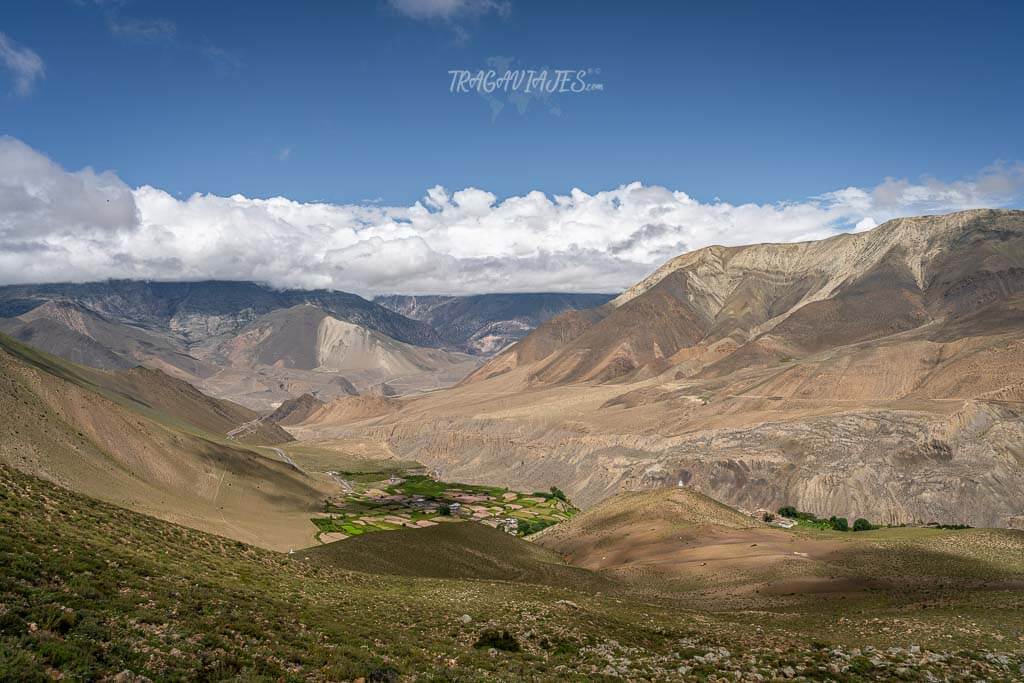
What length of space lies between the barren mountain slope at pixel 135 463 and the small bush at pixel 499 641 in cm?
4778

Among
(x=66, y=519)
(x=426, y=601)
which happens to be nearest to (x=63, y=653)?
(x=66, y=519)

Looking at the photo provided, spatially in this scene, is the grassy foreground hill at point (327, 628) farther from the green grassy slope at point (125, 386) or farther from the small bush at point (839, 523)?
the green grassy slope at point (125, 386)

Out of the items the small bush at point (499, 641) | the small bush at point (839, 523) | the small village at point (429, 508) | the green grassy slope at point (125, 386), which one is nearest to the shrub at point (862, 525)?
the small bush at point (839, 523)

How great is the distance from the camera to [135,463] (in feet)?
267

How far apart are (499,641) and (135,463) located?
72.5 m

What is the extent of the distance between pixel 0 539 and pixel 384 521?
298 feet

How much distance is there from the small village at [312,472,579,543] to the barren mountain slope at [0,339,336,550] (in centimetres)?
587

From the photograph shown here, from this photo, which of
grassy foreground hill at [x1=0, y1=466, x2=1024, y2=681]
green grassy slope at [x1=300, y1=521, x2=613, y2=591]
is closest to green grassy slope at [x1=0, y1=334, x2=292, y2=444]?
green grassy slope at [x1=300, y1=521, x2=613, y2=591]

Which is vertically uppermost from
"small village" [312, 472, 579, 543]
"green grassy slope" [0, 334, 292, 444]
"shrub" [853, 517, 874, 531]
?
"green grassy slope" [0, 334, 292, 444]

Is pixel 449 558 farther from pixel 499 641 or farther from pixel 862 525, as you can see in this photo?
pixel 862 525

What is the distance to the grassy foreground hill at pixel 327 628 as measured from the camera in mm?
18031

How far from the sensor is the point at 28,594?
61.8 ft

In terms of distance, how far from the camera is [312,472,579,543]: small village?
343ft

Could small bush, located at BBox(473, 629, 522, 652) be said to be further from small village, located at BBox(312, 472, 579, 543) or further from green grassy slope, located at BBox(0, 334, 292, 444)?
green grassy slope, located at BBox(0, 334, 292, 444)
